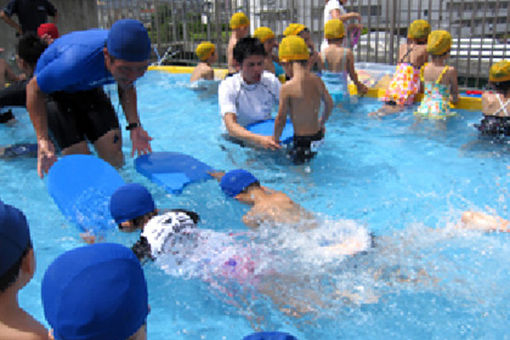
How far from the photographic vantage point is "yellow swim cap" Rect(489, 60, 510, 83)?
5.23 metres

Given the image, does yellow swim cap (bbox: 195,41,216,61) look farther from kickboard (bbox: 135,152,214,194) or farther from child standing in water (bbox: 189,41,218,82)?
kickboard (bbox: 135,152,214,194)

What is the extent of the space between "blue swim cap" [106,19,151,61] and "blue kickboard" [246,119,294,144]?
210 cm

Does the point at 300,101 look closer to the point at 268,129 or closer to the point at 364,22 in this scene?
the point at 268,129

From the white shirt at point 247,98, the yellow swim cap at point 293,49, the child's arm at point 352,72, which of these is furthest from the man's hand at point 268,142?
the child's arm at point 352,72

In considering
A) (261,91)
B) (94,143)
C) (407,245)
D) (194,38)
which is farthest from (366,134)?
(194,38)

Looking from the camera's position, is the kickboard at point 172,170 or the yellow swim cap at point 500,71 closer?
the kickboard at point 172,170

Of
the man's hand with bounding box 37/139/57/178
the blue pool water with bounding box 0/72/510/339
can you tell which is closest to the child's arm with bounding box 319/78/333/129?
the blue pool water with bounding box 0/72/510/339

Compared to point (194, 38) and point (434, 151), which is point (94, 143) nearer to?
point (434, 151)

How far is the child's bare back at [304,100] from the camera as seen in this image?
197 inches

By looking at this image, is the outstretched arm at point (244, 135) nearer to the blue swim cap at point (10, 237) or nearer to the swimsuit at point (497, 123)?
the swimsuit at point (497, 123)

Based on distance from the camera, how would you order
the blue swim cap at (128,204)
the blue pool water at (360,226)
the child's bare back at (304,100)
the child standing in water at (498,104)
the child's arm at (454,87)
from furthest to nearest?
the child's arm at (454,87)
the child standing in water at (498,104)
the child's bare back at (304,100)
the blue swim cap at (128,204)
the blue pool water at (360,226)

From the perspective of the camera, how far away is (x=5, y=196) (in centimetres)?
516

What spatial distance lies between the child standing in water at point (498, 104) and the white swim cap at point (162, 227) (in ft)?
13.2

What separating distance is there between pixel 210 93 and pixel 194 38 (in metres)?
3.98
